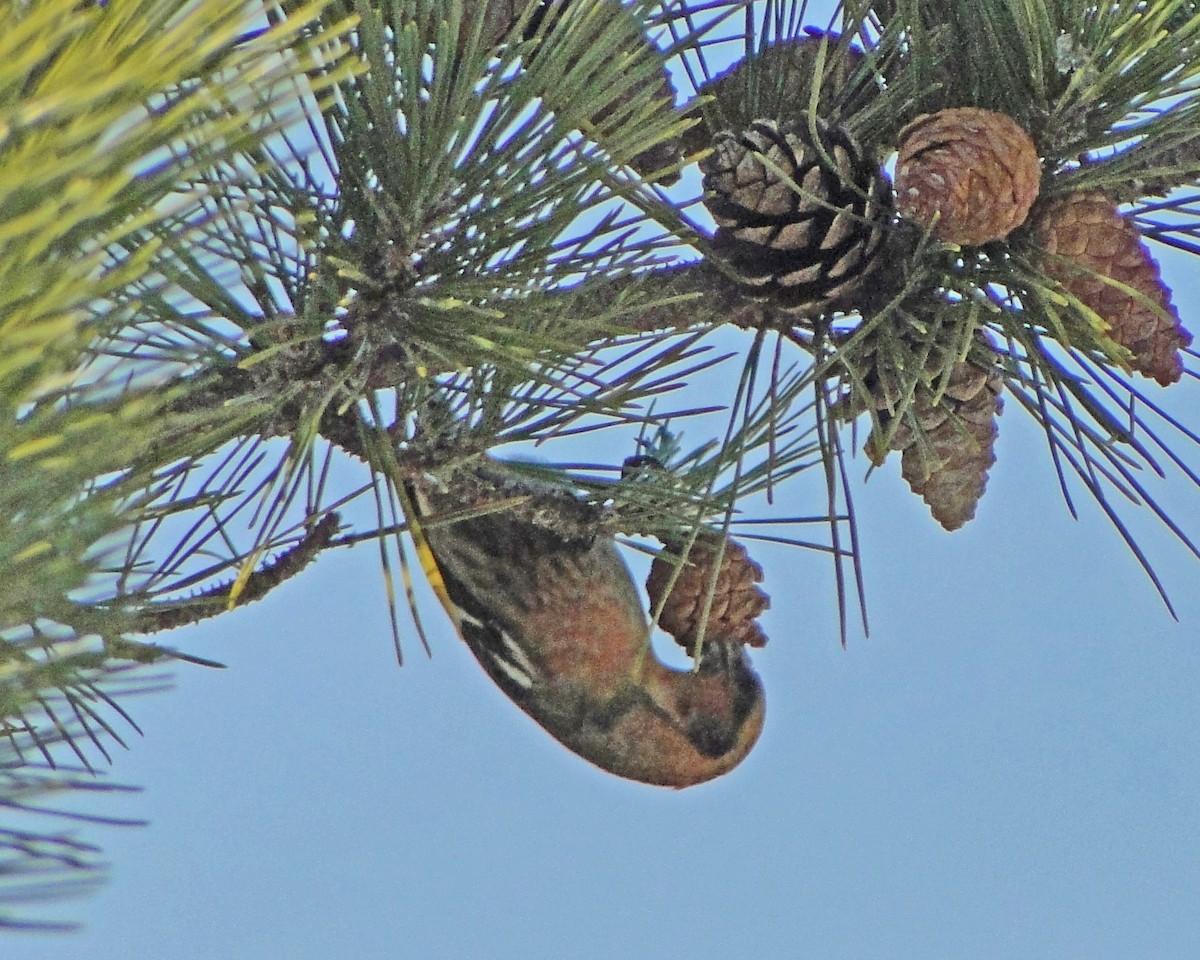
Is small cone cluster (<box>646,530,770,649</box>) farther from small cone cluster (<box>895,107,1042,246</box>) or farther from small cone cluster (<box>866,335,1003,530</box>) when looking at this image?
small cone cluster (<box>895,107,1042,246</box>)

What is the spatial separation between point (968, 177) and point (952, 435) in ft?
0.41

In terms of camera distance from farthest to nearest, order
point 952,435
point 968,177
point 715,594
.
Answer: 1. point 715,594
2. point 952,435
3. point 968,177

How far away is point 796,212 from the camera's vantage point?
43 cm

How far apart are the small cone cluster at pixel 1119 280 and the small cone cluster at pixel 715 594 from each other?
0.72 ft

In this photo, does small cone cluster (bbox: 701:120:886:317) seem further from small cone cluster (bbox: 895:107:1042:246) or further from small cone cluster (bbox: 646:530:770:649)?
small cone cluster (bbox: 646:530:770:649)

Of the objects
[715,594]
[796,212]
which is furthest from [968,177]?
[715,594]

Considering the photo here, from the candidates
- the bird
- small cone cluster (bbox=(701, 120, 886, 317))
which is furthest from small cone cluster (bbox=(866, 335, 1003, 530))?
the bird

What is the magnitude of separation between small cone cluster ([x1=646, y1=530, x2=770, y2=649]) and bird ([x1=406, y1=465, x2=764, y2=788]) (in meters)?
0.02

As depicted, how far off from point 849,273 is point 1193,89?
115 millimetres

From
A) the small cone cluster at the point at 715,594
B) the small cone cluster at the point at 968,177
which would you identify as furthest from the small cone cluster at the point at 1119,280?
the small cone cluster at the point at 715,594

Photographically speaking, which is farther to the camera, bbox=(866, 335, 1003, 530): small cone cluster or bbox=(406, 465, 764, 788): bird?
bbox=(406, 465, 764, 788): bird

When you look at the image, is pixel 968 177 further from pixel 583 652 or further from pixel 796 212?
pixel 583 652

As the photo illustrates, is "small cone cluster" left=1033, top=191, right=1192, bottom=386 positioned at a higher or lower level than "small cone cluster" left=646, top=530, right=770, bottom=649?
higher

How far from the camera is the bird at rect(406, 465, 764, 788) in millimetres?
633
